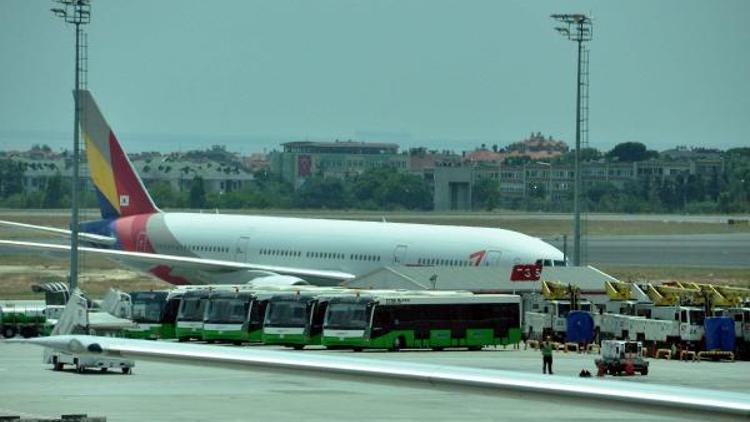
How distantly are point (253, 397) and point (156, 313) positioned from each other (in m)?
24.7

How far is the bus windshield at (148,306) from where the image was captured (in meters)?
66.1

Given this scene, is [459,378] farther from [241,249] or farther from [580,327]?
[241,249]

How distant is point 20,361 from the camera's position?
54.2 metres

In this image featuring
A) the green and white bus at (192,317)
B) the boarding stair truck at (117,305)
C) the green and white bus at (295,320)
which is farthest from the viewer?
the green and white bus at (192,317)

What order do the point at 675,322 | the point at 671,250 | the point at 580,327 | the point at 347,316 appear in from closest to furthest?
1. the point at 675,322
2. the point at 347,316
3. the point at 580,327
4. the point at 671,250

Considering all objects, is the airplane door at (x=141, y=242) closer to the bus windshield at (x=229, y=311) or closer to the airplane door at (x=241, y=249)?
the airplane door at (x=241, y=249)

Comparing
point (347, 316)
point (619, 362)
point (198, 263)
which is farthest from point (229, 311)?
point (619, 362)

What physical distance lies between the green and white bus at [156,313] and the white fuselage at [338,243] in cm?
907

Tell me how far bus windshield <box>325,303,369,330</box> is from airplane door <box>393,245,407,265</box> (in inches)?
363

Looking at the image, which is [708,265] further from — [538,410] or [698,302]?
[538,410]

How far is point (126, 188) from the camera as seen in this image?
84.4 meters

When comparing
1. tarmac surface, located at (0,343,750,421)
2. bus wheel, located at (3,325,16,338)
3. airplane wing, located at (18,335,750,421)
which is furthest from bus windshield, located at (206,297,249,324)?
airplane wing, located at (18,335,750,421)

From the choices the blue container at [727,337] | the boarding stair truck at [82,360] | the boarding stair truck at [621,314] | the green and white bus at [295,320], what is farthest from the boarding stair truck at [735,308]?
the boarding stair truck at [82,360]

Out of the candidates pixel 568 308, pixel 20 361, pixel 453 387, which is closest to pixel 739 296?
pixel 568 308
